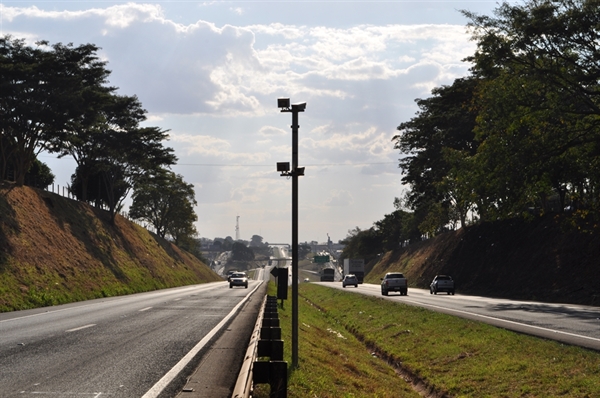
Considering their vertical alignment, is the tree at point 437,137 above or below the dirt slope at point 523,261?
above

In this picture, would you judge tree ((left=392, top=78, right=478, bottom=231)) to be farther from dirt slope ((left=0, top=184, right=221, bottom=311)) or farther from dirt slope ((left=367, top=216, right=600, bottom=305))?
dirt slope ((left=0, top=184, right=221, bottom=311))

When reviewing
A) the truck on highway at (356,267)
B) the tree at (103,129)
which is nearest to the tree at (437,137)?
the tree at (103,129)

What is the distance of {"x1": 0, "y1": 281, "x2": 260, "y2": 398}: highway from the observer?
32.0 ft

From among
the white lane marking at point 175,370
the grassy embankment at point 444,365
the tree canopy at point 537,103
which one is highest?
the tree canopy at point 537,103

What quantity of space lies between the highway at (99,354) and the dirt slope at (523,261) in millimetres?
23609

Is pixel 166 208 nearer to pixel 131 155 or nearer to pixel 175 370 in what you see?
pixel 131 155

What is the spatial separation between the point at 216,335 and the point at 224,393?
8360 millimetres

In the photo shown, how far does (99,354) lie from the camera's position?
13.4m

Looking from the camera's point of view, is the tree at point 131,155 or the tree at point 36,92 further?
the tree at point 131,155

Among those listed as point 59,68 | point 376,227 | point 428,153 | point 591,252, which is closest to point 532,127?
point 591,252

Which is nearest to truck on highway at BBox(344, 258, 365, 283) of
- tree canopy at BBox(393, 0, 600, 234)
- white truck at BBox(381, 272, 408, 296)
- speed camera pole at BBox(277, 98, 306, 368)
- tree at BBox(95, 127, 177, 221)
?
tree at BBox(95, 127, 177, 221)

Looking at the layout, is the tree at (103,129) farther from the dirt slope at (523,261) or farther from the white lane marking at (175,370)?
the white lane marking at (175,370)

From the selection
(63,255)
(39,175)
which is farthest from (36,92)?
(39,175)

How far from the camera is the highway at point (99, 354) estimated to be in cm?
977
